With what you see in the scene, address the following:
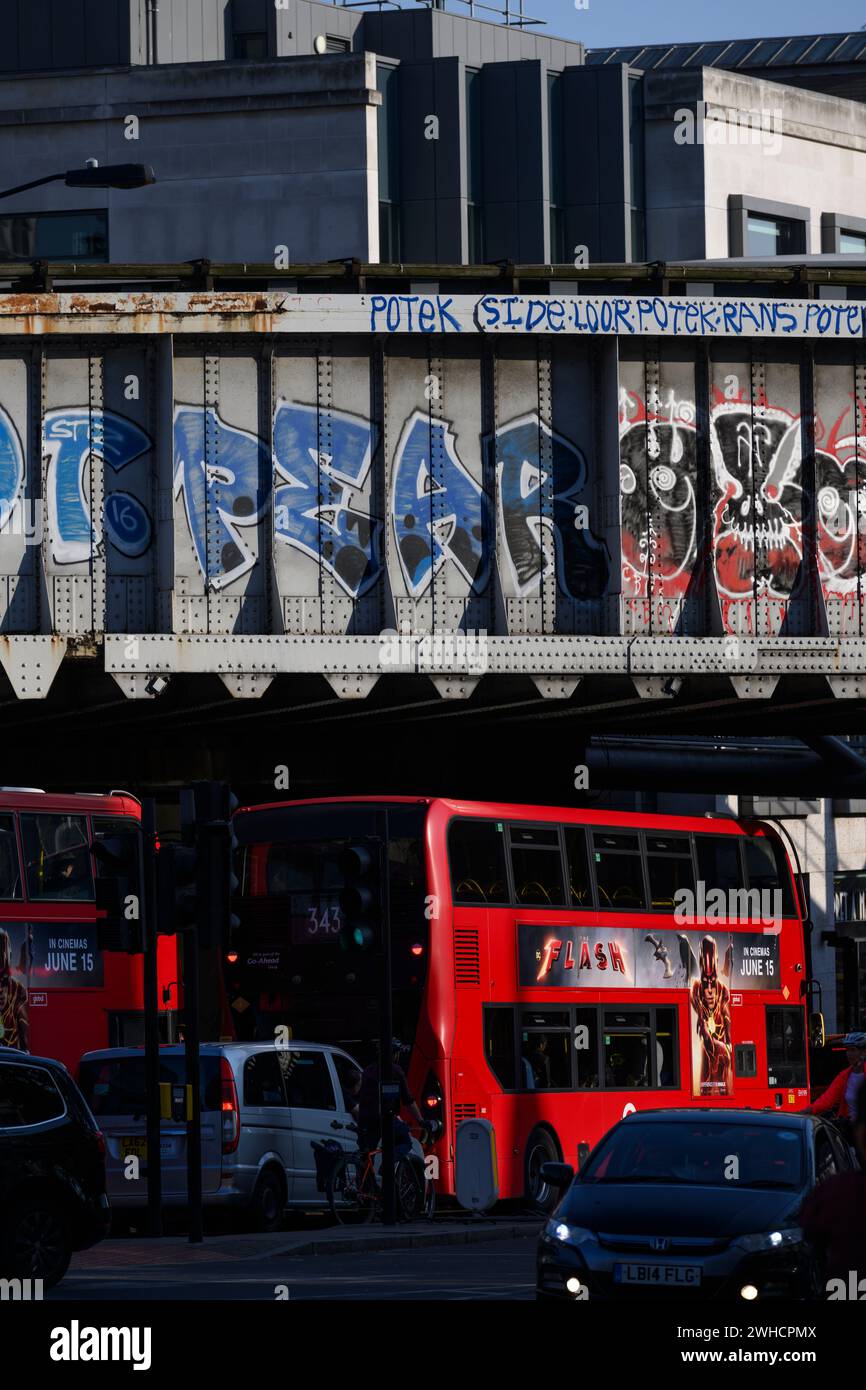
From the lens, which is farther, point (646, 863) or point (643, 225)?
point (643, 225)

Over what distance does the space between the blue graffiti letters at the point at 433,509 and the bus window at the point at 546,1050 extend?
4539 mm

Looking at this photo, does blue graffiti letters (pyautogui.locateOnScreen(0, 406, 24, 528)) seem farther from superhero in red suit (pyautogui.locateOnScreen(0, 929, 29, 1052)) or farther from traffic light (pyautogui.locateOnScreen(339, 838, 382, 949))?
traffic light (pyautogui.locateOnScreen(339, 838, 382, 949))

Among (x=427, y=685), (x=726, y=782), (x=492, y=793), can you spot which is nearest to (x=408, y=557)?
(x=427, y=685)

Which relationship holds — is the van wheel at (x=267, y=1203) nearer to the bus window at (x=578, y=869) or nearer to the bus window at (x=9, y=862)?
the bus window at (x=9, y=862)

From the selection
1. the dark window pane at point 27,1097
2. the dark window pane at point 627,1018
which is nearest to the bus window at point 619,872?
the dark window pane at point 627,1018

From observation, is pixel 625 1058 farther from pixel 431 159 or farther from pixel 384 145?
pixel 431 159

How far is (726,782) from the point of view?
3894 cm

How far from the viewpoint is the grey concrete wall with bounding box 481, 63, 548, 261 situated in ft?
170

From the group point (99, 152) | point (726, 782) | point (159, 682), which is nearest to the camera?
point (159, 682)

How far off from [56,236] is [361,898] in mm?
32209

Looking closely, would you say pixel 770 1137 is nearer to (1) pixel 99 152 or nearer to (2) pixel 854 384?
(2) pixel 854 384

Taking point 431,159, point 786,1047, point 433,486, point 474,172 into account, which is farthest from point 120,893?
point 474,172

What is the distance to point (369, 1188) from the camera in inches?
924

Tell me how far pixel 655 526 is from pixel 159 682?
5.45 meters
